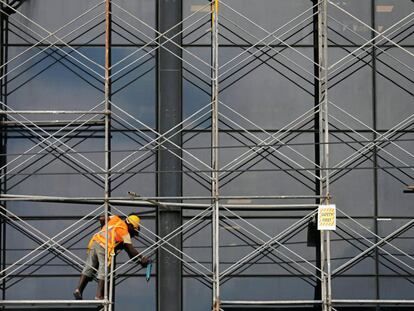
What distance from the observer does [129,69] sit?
19.2m

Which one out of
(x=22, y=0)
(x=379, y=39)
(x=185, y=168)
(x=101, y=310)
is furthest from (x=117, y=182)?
(x=379, y=39)

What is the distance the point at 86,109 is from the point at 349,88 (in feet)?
16.1

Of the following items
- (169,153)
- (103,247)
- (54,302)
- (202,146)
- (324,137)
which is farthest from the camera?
(202,146)

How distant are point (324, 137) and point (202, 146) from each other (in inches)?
88.9

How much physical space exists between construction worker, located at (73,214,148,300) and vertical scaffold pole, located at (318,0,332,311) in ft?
10.5

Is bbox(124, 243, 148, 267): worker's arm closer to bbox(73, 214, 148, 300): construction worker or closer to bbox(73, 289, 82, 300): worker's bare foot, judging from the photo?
bbox(73, 214, 148, 300): construction worker

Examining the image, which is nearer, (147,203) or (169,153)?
(147,203)

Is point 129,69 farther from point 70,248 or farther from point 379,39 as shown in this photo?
point 379,39

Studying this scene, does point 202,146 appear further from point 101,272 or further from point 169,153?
point 101,272

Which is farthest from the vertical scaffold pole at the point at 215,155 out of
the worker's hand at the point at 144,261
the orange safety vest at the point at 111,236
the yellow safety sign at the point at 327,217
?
the yellow safety sign at the point at 327,217

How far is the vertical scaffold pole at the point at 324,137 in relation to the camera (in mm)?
17922

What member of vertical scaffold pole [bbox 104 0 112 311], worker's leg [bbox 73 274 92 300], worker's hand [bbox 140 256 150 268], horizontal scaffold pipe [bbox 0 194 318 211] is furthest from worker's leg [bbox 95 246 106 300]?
horizontal scaffold pipe [bbox 0 194 318 211]

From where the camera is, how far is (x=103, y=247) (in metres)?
18.0

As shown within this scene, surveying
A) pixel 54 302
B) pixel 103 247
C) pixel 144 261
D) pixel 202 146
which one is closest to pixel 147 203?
pixel 144 261
